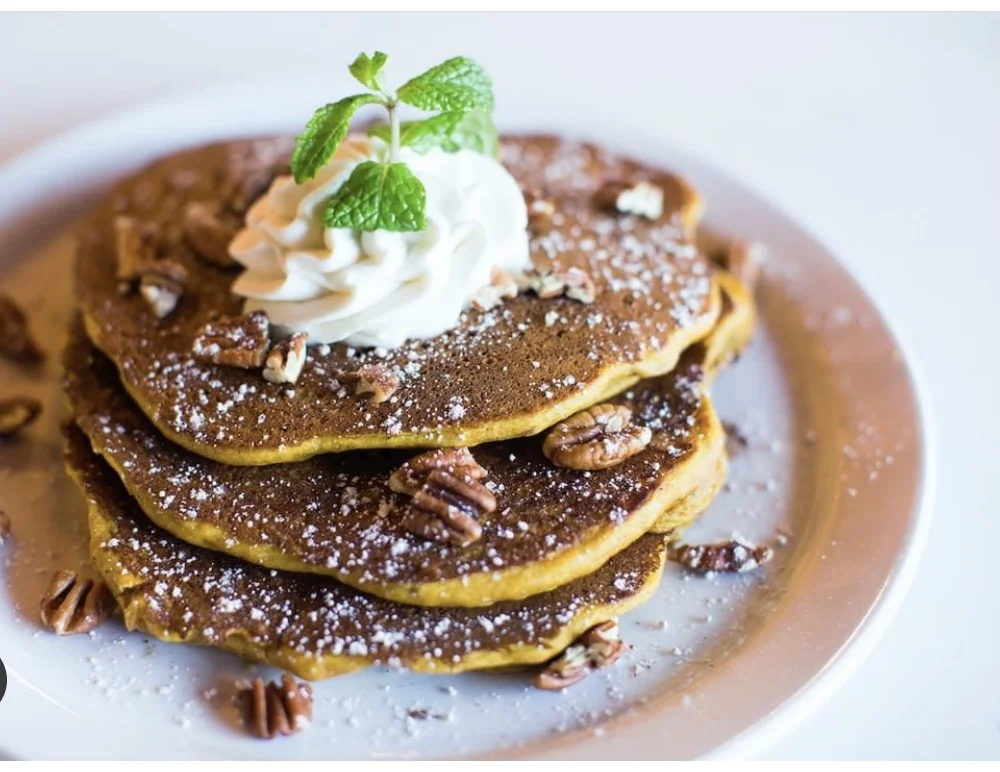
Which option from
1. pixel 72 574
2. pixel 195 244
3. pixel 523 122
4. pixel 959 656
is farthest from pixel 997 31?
pixel 72 574

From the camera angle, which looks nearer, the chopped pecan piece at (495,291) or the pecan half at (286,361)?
the pecan half at (286,361)

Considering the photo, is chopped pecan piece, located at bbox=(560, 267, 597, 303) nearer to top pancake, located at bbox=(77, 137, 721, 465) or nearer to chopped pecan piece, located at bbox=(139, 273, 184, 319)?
top pancake, located at bbox=(77, 137, 721, 465)

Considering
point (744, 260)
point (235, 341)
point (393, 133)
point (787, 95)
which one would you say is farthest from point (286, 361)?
point (787, 95)

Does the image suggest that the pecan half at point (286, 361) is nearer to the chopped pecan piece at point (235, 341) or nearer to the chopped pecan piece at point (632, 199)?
the chopped pecan piece at point (235, 341)

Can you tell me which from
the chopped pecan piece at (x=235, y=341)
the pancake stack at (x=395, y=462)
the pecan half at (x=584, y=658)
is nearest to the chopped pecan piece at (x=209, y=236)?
the pancake stack at (x=395, y=462)

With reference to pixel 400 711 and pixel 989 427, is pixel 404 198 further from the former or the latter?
pixel 989 427

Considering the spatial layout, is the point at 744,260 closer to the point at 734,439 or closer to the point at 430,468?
the point at 734,439

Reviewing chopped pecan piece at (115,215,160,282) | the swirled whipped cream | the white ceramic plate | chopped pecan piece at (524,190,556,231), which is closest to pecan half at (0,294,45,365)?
the white ceramic plate
